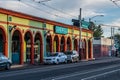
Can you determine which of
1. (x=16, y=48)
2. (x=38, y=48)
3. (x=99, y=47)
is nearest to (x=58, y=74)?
(x=16, y=48)

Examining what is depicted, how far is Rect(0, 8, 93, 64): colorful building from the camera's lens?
48022 mm

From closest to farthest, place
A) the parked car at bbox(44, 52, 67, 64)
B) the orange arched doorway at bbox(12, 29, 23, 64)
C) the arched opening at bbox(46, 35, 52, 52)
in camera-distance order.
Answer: the orange arched doorway at bbox(12, 29, 23, 64) < the parked car at bbox(44, 52, 67, 64) < the arched opening at bbox(46, 35, 52, 52)

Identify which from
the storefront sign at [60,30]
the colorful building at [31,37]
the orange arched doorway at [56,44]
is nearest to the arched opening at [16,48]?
the colorful building at [31,37]

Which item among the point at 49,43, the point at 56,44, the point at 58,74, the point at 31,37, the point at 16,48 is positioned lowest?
the point at 58,74

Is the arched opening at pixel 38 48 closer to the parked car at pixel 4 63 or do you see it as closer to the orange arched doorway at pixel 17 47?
the orange arched doorway at pixel 17 47

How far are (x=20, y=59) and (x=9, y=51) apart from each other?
283 cm

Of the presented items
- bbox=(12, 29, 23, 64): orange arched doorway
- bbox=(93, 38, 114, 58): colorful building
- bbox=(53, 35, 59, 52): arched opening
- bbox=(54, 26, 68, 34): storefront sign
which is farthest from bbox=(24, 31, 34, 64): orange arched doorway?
bbox=(93, 38, 114, 58): colorful building

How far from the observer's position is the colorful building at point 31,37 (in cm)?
4802

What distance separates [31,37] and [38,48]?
7994mm

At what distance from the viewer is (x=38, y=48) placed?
62.6 metres

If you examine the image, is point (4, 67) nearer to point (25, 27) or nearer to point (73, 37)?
point (25, 27)

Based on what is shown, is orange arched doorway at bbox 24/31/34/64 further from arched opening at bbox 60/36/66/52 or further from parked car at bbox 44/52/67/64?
arched opening at bbox 60/36/66/52

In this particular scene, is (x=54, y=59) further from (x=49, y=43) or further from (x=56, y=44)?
(x=56, y=44)

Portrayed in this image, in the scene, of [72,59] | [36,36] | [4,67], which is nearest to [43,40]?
[36,36]
